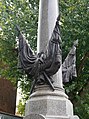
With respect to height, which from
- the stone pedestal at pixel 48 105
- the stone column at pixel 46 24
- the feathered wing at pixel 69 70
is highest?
the stone column at pixel 46 24

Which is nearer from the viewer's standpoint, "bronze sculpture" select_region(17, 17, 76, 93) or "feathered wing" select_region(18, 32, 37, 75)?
"bronze sculpture" select_region(17, 17, 76, 93)

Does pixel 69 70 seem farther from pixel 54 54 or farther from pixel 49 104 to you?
pixel 49 104

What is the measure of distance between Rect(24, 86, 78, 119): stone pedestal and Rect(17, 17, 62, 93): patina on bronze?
0.63 feet

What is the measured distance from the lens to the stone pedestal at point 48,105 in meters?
4.71

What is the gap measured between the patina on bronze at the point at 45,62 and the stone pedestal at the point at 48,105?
7.6 inches

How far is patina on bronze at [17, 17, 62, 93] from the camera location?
16.3 ft

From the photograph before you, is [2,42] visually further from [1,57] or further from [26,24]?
[26,24]

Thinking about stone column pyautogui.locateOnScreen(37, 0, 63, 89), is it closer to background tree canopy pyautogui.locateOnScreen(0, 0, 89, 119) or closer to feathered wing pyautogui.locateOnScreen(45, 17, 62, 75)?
feathered wing pyautogui.locateOnScreen(45, 17, 62, 75)

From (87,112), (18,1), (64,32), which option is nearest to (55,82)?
(87,112)

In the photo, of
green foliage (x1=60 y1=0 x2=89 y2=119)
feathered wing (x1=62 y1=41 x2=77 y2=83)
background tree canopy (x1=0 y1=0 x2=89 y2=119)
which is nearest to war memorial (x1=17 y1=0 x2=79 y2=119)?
feathered wing (x1=62 y1=41 x2=77 y2=83)

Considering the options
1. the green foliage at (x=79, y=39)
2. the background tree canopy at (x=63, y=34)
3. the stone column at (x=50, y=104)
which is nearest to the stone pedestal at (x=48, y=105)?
the stone column at (x=50, y=104)

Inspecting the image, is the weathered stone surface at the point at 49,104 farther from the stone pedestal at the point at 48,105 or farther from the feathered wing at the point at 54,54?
the feathered wing at the point at 54,54

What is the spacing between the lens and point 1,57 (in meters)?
12.1

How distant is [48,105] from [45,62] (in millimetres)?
917
